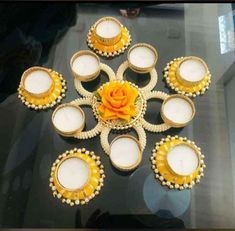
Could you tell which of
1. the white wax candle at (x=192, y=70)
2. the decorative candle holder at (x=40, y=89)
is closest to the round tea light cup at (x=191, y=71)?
the white wax candle at (x=192, y=70)

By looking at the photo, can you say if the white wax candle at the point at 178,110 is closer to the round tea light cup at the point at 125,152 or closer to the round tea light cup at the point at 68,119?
the round tea light cup at the point at 125,152

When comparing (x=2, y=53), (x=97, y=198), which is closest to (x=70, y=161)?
(x=97, y=198)

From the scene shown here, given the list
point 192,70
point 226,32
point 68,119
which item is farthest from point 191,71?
point 68,119

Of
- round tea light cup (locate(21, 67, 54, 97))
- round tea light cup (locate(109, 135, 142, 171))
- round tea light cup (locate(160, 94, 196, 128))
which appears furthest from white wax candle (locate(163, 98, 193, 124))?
round tea light cup (locate(21, 67, 54, 97))

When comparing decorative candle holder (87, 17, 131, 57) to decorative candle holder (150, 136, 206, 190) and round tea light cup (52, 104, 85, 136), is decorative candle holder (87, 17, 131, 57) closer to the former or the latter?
round tea light cup (52, 104, 85, 136)

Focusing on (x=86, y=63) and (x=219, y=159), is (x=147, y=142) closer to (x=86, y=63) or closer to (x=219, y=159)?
(x=219, y=159)

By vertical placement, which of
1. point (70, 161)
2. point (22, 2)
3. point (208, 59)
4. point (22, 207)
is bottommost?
point (22, 207)

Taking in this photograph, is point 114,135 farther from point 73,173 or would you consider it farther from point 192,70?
point 192,70
